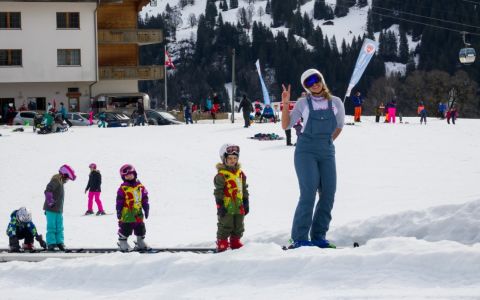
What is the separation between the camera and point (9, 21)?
5978 cm

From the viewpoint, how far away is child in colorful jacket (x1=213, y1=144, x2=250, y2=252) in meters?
8.88

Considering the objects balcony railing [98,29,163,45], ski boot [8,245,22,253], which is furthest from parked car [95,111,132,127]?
ski boot [8,245,22,253]

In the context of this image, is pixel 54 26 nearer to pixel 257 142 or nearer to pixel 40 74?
pixel 40 74

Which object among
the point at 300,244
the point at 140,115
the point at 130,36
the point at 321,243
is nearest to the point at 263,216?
the point at 321,243

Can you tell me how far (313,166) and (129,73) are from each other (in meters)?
55.8

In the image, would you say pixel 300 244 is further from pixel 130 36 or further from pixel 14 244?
pixel 130 36

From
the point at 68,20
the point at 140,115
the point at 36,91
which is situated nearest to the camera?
the point at 140,115

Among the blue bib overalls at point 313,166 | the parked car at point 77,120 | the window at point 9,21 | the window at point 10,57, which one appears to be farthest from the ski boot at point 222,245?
the window at point 9,21

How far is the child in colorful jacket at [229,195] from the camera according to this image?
A: 349 inches

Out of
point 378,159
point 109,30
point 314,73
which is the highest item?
point 109,30

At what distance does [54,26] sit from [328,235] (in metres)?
53.7

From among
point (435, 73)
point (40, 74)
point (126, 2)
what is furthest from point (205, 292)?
point (435, 73)

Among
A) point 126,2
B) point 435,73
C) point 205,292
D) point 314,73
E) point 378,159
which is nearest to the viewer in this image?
point 205,292

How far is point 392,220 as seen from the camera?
962 cm
